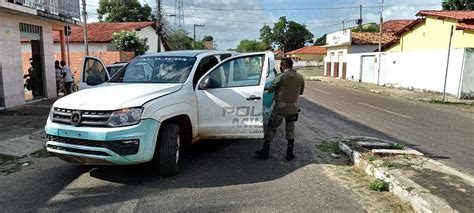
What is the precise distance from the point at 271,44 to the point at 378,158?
3685 inches

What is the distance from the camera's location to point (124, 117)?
16.4ft

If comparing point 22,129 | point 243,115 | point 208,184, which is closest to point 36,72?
point 22,129

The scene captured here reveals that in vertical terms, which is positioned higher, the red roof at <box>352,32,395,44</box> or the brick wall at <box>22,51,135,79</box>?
the red roof at <box>352,32,395,44</box>

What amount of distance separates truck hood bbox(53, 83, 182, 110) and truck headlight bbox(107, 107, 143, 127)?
0.21 feet

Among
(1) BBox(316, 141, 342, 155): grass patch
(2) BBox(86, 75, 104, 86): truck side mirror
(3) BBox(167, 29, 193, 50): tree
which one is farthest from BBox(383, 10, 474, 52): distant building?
(3) BBox(167, 29, 193, 50): tree

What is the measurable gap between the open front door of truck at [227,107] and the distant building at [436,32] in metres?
17.6

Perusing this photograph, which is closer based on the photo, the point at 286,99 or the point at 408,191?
the point at 408,191

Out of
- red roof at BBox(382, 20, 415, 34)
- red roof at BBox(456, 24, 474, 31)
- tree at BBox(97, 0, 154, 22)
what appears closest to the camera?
red roof at BBox(456, 24, 474, 31)

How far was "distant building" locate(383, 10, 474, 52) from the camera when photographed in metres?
20.6

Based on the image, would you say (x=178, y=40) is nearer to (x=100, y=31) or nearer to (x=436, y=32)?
(x=100, y=31)

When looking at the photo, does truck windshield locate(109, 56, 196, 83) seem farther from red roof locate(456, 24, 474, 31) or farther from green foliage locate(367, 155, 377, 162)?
red roof locate(456, 24, 474, 31)

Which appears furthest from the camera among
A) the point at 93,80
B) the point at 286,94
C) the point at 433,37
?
the point at 433,37

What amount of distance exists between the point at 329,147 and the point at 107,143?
4.29m

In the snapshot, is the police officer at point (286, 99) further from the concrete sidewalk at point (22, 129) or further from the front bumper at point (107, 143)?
the concrete sidewalk at point (22, 129)
